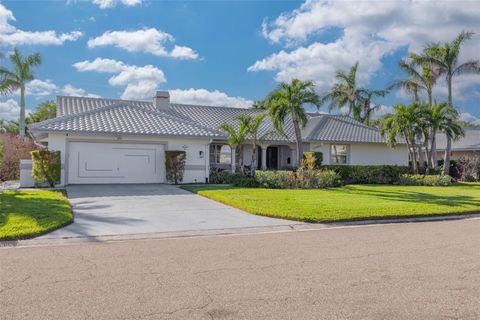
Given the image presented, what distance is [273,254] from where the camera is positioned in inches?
279

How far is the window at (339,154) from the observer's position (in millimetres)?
26816

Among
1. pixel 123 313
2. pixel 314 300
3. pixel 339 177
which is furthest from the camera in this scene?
pixel 339 177

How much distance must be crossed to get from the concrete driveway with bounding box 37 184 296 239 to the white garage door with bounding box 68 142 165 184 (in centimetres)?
362

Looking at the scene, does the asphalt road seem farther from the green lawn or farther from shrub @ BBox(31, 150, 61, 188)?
shrub @ BBox(31, 150, 61, 188)

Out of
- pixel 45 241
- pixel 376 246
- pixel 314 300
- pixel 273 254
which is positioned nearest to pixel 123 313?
pixel 314 300

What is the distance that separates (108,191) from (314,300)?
1345 centimetres

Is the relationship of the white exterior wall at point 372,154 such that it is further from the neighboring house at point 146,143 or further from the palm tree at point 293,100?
the palm tree at point 293,100

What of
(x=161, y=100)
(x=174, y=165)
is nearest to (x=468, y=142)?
(x=161, y=100)

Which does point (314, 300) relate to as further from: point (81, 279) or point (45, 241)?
point (45, 241)

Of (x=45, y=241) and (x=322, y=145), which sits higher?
(x=322, y=145)

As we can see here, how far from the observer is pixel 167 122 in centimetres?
2234

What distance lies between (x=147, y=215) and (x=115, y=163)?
9.78 meters

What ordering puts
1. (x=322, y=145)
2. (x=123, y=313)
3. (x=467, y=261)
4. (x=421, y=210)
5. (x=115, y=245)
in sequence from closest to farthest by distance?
(x=123, y=313) → (x=467, y=261) → (x=115, y=245) → (x=421, y=210) → (x=322, y=145)

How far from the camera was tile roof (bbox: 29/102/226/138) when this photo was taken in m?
19.0
